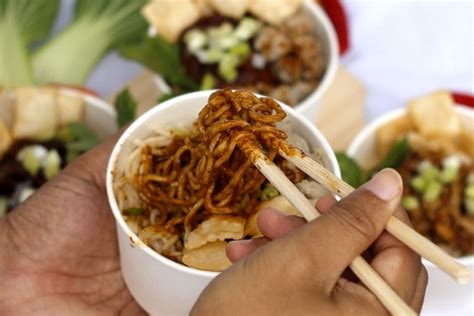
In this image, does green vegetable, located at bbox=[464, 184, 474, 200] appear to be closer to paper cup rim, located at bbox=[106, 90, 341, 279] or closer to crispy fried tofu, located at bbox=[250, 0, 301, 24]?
crispy fried tofu, located at bbox=[250, 0, 301, 24]

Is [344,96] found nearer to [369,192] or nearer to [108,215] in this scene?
[108,215]

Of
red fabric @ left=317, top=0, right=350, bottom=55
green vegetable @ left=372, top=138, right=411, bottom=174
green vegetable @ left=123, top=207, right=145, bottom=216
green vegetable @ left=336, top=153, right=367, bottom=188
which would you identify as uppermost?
green vegetable @ left=123, top=207, right=145, bottom=216

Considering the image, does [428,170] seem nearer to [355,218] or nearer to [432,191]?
[432,191]

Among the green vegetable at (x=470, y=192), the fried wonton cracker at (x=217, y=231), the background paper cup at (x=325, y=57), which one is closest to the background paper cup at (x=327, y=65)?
the background paper cup at (x=325, y=57)

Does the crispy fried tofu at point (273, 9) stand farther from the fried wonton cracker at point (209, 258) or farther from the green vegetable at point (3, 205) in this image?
the fried wonton cracker at point (209, 258)

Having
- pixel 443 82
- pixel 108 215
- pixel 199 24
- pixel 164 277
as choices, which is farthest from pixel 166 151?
pixel 443 82

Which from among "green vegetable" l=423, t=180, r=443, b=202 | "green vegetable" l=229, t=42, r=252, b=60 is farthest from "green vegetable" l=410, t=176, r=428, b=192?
"green vegetable" l=229, t=42, r=252, b=60
